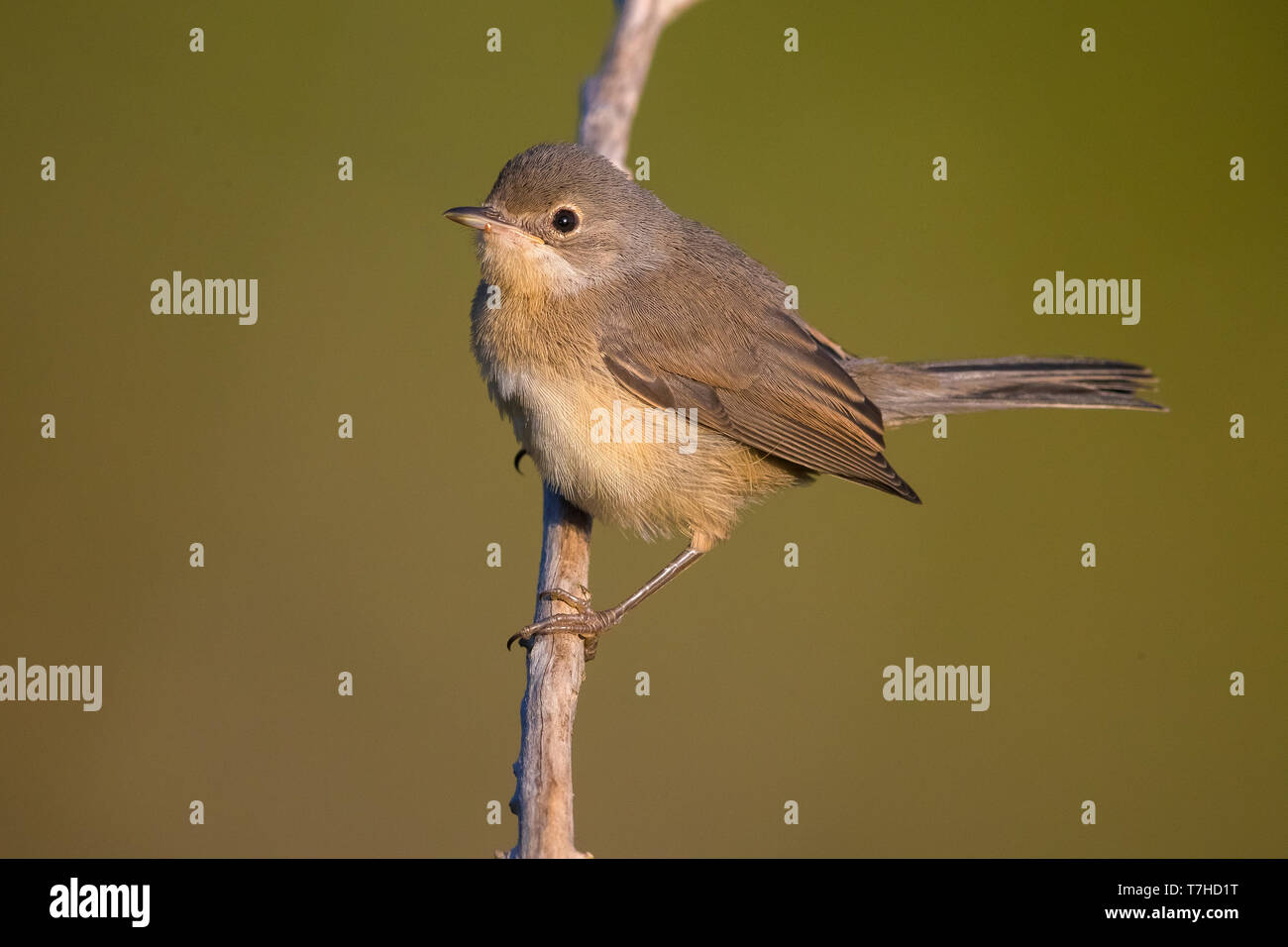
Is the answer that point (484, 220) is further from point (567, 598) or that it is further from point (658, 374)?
point (567, 598)

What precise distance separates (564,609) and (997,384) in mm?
1998

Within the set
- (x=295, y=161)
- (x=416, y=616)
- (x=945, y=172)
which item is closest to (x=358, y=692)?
(x=416, y=616)

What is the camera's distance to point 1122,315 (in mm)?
6961

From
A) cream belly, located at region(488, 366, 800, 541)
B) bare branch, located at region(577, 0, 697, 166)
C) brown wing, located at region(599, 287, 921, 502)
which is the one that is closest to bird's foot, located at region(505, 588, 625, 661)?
cream belly, located at region(488, 366, 800, 541)

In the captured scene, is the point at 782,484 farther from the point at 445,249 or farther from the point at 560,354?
the point at 445,249

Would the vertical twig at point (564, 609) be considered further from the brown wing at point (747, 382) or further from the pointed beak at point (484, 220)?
the pointed beak at point (484, 220)

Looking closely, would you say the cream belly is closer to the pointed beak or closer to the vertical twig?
the vertical twig

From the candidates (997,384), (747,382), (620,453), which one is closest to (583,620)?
(620,453)

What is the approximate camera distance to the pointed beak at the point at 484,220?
152 inches

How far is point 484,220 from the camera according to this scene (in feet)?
12.7

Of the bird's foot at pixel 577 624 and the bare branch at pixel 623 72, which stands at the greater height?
the bare branch at pixel 623 72

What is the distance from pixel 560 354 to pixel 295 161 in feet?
14.1

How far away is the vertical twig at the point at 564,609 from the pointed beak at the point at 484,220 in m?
1.03

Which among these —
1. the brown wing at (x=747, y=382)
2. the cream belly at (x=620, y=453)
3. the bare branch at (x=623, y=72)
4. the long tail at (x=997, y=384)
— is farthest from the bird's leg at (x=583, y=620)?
the bare branch at (x=623, y=72)
